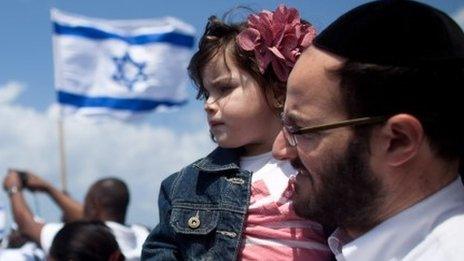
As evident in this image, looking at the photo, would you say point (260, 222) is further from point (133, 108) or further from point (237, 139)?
point (133, 108)

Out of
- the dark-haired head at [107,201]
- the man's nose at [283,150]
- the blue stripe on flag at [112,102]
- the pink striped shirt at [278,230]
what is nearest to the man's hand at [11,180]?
the dark-haired head at [107,201]

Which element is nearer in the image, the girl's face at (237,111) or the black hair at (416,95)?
the black hair at (416,95)

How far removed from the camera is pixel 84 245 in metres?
3.65

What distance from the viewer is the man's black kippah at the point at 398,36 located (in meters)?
1.82

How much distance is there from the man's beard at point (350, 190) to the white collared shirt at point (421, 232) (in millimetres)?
49

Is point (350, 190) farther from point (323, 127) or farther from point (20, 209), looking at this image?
point (20, 209)

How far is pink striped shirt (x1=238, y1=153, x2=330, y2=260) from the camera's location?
2.35 meters

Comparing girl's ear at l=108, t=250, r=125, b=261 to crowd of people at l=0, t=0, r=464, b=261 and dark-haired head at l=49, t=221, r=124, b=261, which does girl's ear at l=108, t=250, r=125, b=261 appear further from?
crowd of people at l=0, t=0, r=464, b=261

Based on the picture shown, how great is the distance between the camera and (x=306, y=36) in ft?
8.49

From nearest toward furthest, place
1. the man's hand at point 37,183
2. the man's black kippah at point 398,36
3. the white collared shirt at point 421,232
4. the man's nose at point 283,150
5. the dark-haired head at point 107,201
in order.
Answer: the white collared shirt at point 421,232, the man's black kippah at point 398,36, the man's nose at point 283,150, the dark-haired head at point 107,201, the man's hand at point 37,183

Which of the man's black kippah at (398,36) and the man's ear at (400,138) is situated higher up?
the man's black kippah at (398,36)

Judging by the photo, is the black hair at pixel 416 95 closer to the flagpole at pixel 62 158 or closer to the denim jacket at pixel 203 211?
the denim jacket at pixel 203 211

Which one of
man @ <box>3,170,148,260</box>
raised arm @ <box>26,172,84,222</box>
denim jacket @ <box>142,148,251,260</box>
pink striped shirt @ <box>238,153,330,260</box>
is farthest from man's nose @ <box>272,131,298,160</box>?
raised arm @ <box>26,172,84,222</box>

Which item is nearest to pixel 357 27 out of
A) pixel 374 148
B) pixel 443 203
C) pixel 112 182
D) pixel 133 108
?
pixel 374 148
